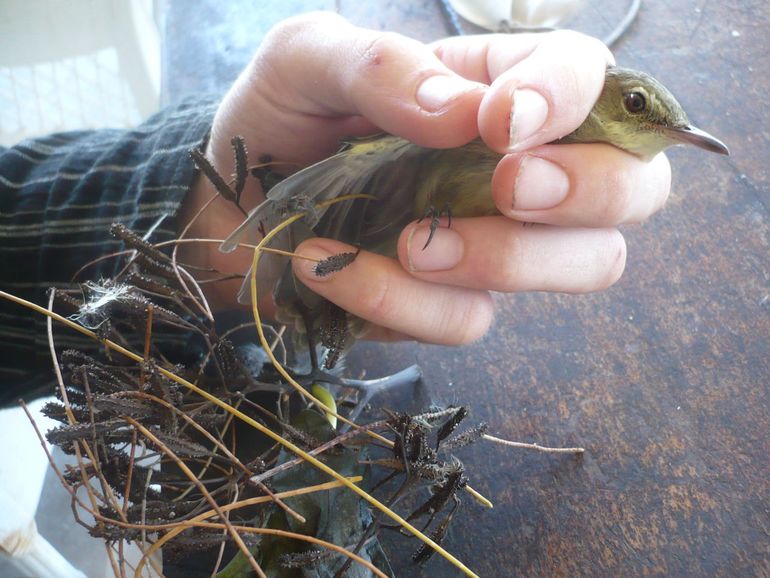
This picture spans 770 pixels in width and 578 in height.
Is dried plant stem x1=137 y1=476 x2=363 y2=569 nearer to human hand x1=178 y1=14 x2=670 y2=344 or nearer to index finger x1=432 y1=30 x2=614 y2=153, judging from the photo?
human hand x1=178 y1=14 x2=670 y2=344

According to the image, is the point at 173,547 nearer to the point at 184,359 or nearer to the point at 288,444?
the point at 288,444

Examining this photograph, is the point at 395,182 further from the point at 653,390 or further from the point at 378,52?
the point at 653,390

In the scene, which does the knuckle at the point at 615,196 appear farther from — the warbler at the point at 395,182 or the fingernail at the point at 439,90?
the fingernail at the point at 439,90

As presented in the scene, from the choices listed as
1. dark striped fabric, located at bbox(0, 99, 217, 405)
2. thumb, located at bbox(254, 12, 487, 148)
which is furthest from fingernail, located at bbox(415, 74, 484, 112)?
dark striped fabric, located at bbox(0, 99, 217, 405)

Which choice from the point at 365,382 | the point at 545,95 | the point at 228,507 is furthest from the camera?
the point at 365,382

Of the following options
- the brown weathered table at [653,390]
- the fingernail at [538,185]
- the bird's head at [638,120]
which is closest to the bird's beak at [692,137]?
→ the bird's head at [638,120]

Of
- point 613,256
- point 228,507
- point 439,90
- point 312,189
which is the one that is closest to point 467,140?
point 439,90
